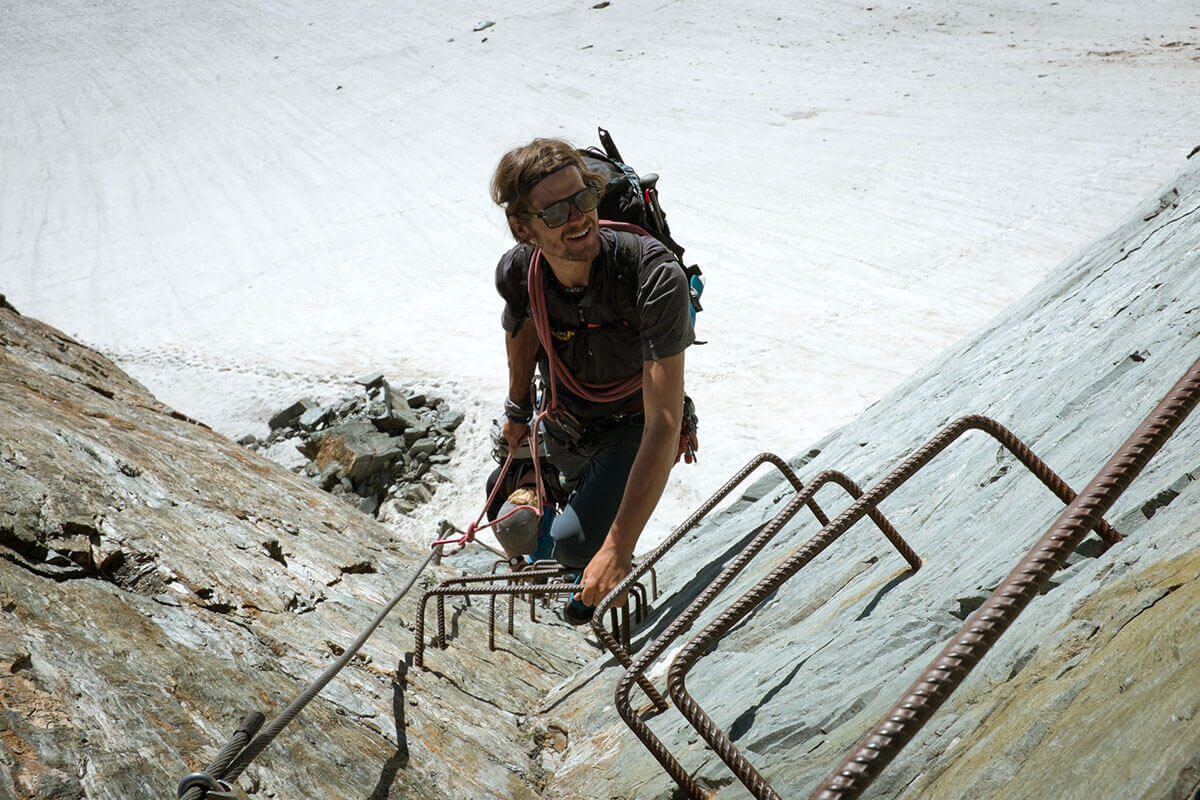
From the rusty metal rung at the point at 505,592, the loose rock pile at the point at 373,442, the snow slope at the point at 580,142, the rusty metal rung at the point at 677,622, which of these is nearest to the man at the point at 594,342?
the rusty metal rung at the point at 505,592

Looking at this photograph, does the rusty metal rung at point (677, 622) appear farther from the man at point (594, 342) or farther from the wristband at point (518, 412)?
the wristband at point (518, 412)

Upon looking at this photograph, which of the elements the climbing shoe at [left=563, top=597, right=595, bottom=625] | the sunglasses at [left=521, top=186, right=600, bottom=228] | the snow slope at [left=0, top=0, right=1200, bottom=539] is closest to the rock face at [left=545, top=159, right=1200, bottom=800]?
the climbing shoe at [left=563, top=597, right=595, bottom=625]

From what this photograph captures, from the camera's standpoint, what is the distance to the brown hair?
2.84m

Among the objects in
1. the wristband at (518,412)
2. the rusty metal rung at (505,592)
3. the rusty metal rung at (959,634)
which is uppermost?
the rusty metal rung at (959,634)

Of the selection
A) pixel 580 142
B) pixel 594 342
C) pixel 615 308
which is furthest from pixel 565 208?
pixel 580 142

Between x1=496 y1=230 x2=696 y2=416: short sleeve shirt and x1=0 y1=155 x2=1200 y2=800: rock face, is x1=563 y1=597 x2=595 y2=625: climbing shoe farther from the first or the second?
x1=496 y1=230 x2=696 y2=416: short sleeve shirt

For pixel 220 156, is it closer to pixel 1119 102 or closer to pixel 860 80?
pixel 860 80

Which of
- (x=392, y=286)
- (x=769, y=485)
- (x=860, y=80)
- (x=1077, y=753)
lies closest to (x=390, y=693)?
(x=1077, y=753)

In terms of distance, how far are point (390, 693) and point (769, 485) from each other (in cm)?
324

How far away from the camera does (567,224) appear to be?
2.83 metres

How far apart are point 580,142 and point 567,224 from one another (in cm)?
1830

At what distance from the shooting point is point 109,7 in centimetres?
3616

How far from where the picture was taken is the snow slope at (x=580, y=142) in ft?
41.2

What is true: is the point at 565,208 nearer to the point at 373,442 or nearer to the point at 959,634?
the point at 959,634
